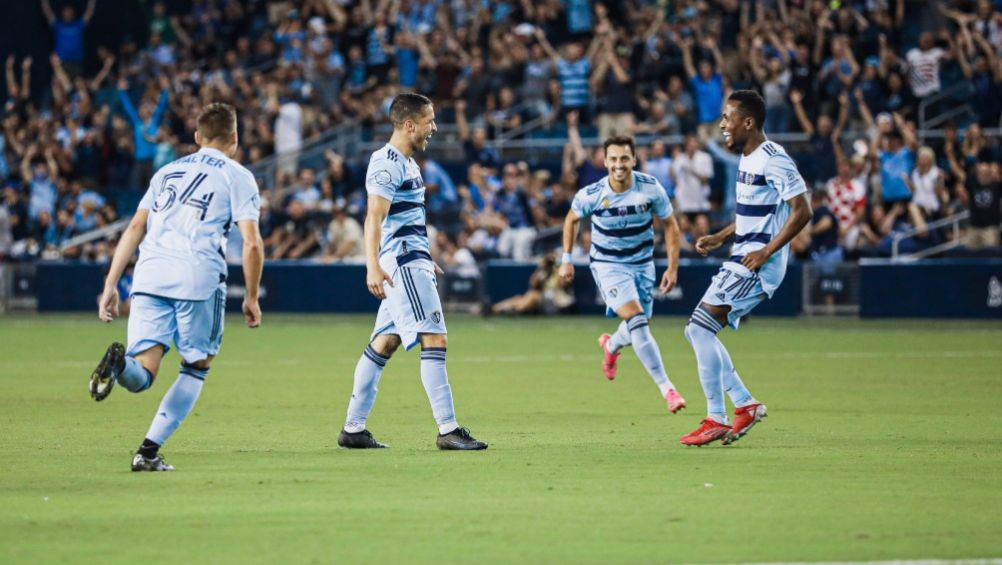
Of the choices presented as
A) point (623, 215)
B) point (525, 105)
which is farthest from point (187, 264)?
point (525, 105)

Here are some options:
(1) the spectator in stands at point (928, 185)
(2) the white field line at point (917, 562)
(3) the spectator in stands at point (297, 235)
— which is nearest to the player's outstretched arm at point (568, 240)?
(2) the white field line at point (917, 562)

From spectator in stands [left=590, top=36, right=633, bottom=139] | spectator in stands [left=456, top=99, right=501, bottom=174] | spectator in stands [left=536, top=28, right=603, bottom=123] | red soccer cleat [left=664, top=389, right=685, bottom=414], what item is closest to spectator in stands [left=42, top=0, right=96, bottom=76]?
spectator in stands [left=456, top=99, right=501, bottom=174]

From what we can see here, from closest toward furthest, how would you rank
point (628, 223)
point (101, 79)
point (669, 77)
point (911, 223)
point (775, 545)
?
1. point (775, 545)
2. point (628, 223)
3. point (911, 223)
4. point (669, 77)
5. point (101, 79)

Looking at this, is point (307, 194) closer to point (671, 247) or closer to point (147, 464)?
point (671, 247)

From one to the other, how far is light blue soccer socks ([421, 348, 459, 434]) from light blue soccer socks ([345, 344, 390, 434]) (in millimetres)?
404

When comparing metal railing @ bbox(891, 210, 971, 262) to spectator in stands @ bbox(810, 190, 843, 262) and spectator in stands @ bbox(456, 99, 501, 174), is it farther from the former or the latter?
spectator in stands @ bbox(456, 99, 501, 174)

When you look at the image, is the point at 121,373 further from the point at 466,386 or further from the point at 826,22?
the point at 826,22

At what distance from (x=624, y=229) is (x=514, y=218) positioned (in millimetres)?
16224

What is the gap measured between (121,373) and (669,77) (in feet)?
76.2

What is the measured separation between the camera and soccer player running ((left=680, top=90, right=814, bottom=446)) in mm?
11602

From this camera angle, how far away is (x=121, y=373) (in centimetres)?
936

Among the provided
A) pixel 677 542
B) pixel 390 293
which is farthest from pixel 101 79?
pixel 677 542

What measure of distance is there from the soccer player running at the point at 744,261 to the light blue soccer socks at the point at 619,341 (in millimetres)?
3273

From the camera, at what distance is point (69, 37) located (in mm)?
40594
